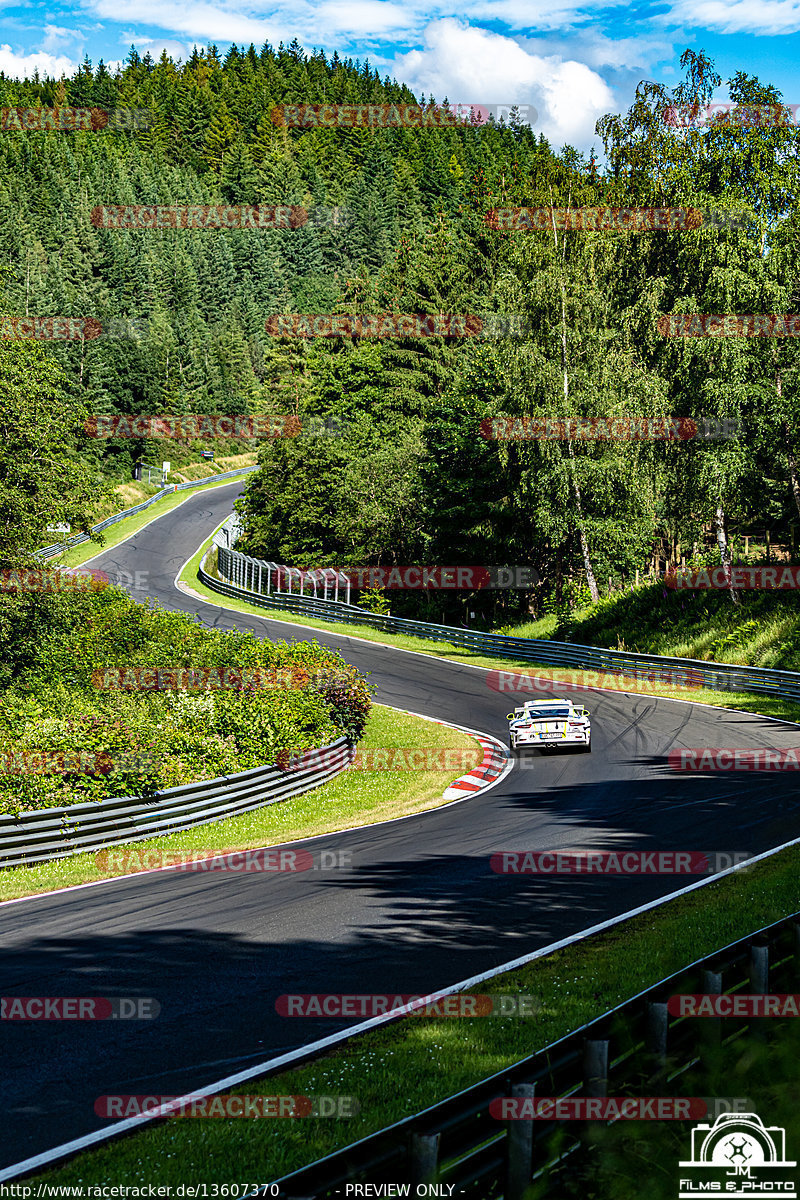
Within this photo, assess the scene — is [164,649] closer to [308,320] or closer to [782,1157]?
[782,1157]

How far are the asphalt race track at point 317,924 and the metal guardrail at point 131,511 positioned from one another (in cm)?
4141

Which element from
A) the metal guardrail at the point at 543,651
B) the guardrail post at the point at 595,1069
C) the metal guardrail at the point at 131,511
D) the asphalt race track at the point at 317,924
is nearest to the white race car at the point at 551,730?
the asphalt race track at the point at 317,924

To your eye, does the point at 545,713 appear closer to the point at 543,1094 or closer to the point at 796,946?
the point at 796,946

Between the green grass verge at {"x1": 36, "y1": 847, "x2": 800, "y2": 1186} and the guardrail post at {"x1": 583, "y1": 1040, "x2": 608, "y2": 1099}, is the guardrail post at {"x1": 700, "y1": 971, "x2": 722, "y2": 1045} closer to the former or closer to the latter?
the green grass verge at {"x1": 36, "y1": 847, "x2": 800, "y2": 1186}

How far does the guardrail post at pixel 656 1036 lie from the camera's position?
5.94 m

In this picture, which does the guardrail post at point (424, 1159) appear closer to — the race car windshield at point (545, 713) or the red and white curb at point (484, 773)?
the red and white curb at point (484, 773)

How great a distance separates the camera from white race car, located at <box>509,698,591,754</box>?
78.0 feet

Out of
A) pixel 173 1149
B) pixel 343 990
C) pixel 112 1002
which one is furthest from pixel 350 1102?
pixel 112 1002

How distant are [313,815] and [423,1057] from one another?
1162 cm

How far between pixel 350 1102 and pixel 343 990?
244 centimetres

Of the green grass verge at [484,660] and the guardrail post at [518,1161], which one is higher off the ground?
the guardrail post at [518,1161]

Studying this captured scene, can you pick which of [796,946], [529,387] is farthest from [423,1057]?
[529,387]

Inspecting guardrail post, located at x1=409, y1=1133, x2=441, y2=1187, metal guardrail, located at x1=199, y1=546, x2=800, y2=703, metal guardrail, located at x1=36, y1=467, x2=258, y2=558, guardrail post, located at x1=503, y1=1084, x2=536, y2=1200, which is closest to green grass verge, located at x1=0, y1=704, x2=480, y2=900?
metal guardrail, located at x1=199, y1=546, x2=800, y2=703

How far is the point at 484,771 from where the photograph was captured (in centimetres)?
2303
